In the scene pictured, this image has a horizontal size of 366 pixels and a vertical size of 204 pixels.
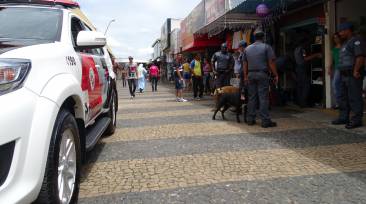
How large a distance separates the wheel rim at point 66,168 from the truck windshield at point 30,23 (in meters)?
1.10

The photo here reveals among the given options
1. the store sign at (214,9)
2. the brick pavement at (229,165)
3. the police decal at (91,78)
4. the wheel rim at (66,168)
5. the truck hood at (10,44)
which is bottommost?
the brick pavement at (229,165)

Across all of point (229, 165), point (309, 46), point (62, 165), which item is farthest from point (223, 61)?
point (62, 165)

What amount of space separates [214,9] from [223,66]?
1.64 meters

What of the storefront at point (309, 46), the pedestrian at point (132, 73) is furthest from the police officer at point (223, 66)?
the pedestrian at point (132, 73)

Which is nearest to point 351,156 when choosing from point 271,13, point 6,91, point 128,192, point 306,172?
point 306,172

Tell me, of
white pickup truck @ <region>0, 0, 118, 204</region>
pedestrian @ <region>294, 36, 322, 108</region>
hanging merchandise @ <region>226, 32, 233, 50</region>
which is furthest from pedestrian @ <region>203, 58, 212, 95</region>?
white pickup truck @ <region>0, 0, 118, 204</region>

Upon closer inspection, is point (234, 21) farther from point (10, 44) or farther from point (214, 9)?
point (10, 44)

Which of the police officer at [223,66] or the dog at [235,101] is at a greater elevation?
the police officer at [223,66]

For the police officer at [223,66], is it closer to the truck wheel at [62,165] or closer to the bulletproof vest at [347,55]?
the bulletproof vest at [347,55]

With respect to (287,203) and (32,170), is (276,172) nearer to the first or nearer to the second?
(287,203)

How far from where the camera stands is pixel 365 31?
9430mm

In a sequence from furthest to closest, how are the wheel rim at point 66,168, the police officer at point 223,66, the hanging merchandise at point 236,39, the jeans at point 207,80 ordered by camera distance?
the jeans at point 207,80 → the hanging merchandise at point 236,39 → the police officer at point 223,66 → the wheel rim at point 66,168

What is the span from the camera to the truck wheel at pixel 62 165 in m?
2.87

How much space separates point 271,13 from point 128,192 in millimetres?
8121
